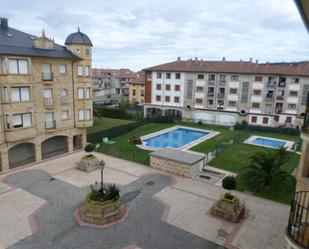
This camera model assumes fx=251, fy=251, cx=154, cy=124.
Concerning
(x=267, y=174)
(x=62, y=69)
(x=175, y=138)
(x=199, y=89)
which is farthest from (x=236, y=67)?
(x=62, y=69)

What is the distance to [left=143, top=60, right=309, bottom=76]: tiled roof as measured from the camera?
123 feet

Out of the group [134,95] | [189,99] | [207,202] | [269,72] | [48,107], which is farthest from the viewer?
[134,95]

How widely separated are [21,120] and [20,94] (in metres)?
2.07

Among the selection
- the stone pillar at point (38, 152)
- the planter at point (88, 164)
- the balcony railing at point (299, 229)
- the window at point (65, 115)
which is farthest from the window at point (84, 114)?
the balcony railing at point (299, 229)

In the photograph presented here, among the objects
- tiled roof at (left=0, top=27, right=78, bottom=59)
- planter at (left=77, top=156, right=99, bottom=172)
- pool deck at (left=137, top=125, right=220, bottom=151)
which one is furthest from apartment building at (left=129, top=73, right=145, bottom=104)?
planter at (left=77, top=156, right=99, bottom=172)

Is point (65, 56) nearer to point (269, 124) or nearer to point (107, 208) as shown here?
point (107, 208)

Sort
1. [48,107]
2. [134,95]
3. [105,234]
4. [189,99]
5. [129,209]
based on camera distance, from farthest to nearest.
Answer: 1. [134,95]
2. [189,99]
3. [48,107]
4. [129,209]
5. [105,234]

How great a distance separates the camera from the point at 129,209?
Result: 14.7 metres

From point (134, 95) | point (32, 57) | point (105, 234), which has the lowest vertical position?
point (105, 234)

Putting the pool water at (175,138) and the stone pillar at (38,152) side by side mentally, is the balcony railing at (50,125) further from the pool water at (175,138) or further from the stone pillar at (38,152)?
the pool water at (175,138)

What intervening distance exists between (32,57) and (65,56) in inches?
121

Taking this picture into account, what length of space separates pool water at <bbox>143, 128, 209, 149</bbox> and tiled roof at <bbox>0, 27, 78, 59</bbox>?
13.6 meters

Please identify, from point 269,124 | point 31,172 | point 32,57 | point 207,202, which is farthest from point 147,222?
point 269,124

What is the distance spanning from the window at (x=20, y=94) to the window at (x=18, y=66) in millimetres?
1275
